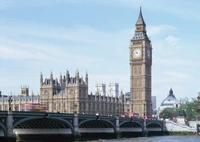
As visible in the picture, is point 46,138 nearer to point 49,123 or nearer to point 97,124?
point 49,123

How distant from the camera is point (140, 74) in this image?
153 meters

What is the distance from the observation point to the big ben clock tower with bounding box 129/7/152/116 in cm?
15112

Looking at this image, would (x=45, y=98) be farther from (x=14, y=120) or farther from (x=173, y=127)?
(x=14, y=120)

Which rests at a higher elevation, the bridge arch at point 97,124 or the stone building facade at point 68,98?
the stone building facade at point 68,98

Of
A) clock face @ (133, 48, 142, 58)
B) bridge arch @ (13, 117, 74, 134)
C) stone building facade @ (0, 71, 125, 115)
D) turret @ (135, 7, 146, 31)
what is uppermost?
turret @ (135, 7, 146, 31)

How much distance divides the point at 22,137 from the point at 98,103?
2542 inches

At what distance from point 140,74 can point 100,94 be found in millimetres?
14018

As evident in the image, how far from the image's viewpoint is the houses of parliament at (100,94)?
137250 mm

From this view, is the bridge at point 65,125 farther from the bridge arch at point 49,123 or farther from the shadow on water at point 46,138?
the shadow on water at point 46,138

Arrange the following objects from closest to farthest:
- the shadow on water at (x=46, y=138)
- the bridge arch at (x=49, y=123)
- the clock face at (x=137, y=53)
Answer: the bridge arch at (x=49, y=123) → the shadow on water at (x=46, y=138) → the clock face at (x=137, y=53)

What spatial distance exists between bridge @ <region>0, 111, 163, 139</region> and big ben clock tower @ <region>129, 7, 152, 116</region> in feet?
115

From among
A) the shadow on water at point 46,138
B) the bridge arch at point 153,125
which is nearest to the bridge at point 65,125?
the shadow on water at point 46,138

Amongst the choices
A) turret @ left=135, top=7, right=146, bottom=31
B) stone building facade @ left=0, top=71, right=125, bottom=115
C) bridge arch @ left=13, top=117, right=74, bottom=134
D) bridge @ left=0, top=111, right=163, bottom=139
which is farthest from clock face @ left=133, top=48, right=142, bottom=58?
bridge arch @ left=13, top=117, right=74, bottom=134

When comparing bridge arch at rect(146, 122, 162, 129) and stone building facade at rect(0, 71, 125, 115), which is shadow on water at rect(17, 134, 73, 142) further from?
stone building facade at rect(0, 71, 125, 115)
